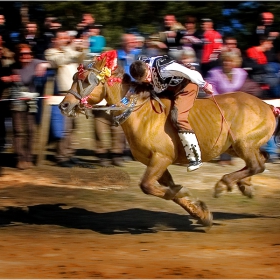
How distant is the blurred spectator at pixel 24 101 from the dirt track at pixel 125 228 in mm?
389

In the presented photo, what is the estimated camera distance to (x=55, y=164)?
1319 cm

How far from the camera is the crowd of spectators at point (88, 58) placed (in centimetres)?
1255

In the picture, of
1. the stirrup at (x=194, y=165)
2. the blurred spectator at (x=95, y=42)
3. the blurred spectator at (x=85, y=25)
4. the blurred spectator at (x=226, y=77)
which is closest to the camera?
the stirrup at (x=194, y=165)

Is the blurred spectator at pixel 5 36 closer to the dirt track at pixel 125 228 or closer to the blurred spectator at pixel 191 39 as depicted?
the dirt track at pixel 125 228

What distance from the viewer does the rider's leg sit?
9406 mm

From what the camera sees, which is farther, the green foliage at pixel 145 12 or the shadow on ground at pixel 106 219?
the green foliage at pixel 145 12

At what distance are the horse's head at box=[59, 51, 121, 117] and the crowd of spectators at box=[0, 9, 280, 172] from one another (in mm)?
2806

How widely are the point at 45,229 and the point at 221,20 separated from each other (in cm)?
751

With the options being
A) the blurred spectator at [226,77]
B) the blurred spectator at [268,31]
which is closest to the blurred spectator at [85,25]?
the blurred spectator at [226,77]

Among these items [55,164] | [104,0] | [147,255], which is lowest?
[55,164]

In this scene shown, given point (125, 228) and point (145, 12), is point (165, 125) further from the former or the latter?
point (145, 12)

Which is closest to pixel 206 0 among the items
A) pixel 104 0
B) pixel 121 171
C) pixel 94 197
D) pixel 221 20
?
pixel 221 20

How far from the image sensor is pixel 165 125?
9531 millimetres

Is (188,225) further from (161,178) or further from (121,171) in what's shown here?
(121,171)
